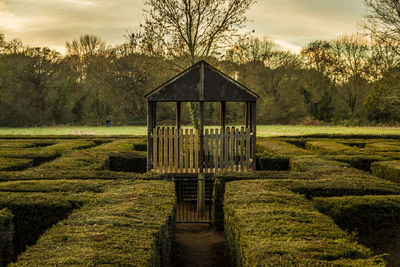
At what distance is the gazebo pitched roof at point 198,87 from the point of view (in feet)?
40.3

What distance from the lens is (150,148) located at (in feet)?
41.5

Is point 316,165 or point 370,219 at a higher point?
point 316,165

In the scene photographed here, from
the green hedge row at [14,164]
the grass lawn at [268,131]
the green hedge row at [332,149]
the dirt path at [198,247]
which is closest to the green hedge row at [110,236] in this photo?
the dirt path at [198,247]

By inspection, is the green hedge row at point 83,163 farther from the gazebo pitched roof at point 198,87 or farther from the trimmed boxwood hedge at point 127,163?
the gazebo pitched roof at point 198,87

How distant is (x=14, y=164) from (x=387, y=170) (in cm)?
1132

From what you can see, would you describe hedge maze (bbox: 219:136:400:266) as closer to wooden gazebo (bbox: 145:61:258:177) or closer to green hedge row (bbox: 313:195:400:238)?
green hedge row (bbox: 313:195:400:238)

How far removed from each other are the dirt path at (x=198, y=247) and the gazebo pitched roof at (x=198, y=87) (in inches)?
161

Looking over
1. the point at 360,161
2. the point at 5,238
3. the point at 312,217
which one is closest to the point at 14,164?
the point at 5,238

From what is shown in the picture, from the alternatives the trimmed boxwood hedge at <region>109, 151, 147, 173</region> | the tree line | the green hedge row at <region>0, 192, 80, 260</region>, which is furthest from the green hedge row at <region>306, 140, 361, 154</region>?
the tree line

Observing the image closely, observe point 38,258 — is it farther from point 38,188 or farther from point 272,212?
point 38,188

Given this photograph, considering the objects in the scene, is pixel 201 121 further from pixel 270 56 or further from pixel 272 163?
pixel 270 56

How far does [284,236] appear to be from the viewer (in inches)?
190

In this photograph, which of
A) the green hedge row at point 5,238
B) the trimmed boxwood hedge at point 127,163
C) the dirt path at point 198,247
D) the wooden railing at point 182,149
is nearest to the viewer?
the green hedge row at point 5,238

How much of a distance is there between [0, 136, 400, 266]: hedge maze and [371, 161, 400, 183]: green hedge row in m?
0.05
